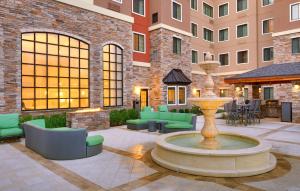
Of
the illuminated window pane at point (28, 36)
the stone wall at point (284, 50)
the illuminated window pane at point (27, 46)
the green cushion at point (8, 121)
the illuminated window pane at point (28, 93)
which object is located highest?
the stone wall at point (284, 50)

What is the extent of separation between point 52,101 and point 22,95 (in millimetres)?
1558

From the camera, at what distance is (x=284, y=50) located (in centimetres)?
2030

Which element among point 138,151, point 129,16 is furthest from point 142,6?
point 138,151

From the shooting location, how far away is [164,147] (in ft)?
20.4

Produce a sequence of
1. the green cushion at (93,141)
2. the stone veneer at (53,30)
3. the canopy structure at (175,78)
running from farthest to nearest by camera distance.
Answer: the canopy structure at (175,78) → the stone veneer at (53,30) → the green cushion at (93,141)

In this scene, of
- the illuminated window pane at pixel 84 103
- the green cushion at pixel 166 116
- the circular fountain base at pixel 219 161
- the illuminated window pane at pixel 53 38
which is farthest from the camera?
the illuminated window pane at pixel 84 103

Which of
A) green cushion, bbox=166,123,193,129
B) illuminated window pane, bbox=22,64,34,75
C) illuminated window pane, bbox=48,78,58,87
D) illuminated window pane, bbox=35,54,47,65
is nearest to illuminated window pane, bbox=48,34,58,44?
illuminated window pane, bbox=35,54,47,65

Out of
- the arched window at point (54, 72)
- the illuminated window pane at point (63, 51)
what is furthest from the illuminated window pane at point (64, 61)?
the illuminated window pane at point (63, 51)

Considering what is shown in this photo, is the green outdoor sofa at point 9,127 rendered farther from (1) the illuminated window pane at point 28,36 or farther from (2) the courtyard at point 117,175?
(1) the illuminated window pane at point 28,36

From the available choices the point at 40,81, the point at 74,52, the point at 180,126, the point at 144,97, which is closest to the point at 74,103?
the point at 40,81

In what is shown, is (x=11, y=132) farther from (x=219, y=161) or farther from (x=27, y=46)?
(x=219, y=161)

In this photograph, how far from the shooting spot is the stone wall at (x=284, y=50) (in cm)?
1977

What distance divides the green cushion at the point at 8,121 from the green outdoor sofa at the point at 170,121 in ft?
17.5

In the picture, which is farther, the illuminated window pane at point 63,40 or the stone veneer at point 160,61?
the stone veneer at point 160,61
